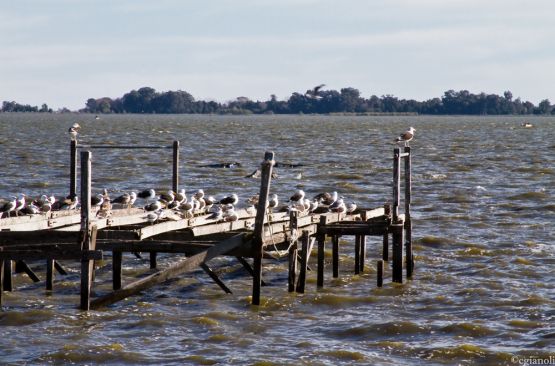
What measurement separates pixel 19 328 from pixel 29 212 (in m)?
5.36

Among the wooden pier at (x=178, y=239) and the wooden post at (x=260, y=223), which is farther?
the wooden post at (x=260, y=223)

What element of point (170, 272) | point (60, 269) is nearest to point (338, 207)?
point (60, 269)

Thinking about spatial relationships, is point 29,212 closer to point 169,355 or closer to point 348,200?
point 169,355

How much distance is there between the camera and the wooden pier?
696 inches

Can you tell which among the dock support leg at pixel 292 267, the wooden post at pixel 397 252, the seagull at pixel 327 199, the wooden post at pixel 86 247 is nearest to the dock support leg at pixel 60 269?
the wooden post at pixel 86 247

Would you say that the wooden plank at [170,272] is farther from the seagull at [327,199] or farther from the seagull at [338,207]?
the seagull at [327,199]

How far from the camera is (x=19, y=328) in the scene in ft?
56.1

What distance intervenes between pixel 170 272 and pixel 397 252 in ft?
16.8

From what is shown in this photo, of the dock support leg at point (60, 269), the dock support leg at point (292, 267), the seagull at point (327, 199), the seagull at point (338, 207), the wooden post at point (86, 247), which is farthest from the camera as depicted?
the seagull at point (327, 199)

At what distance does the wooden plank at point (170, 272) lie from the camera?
17531 mm

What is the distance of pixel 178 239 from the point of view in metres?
19.3

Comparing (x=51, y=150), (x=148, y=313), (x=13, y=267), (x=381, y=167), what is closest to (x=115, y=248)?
(x=148, y=313)

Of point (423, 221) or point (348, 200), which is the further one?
point (348, 200)

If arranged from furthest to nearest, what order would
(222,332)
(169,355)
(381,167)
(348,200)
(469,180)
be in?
(381,167)
(469,180)
(348,200)
(222,332)
(169,355)
